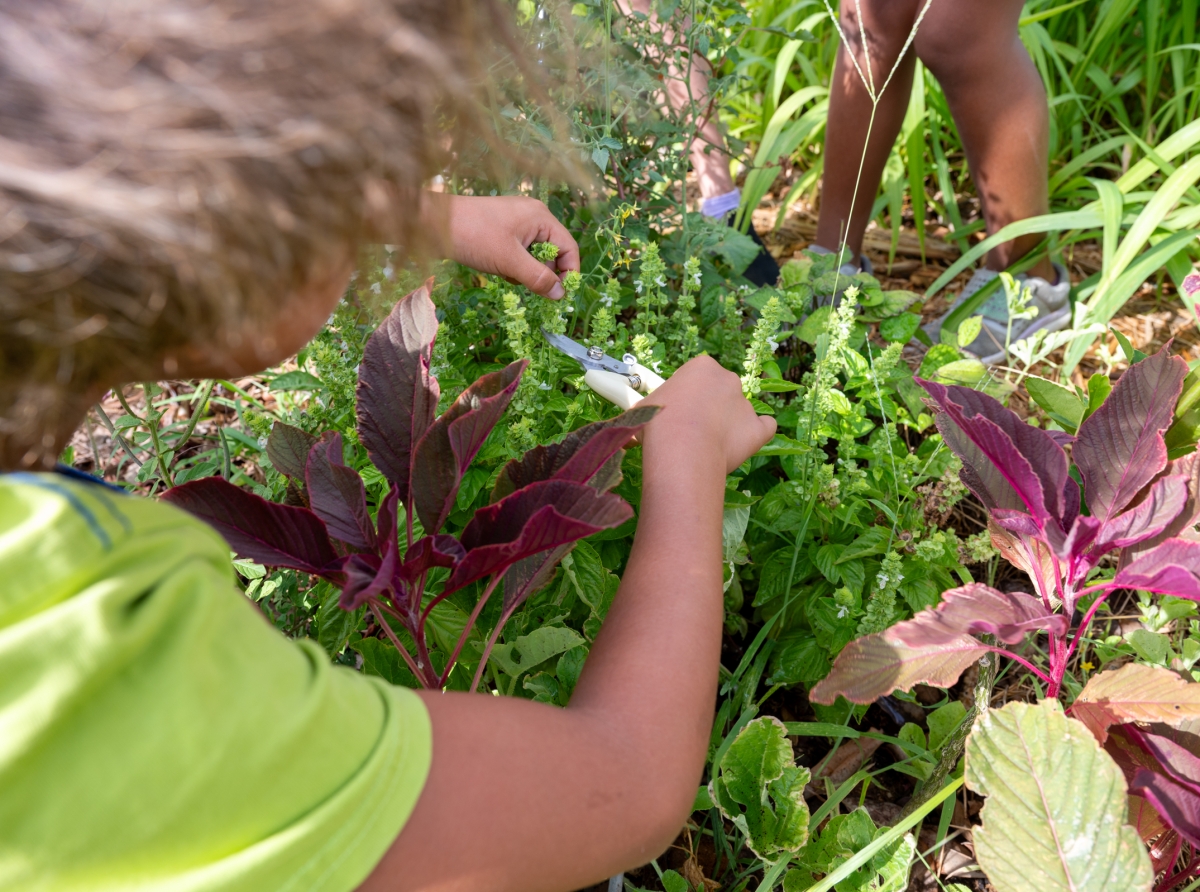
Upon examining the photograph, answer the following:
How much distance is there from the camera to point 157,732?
53 cm

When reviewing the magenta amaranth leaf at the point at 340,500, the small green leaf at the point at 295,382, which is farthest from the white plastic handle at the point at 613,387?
the small green leaf at the point at 295,382

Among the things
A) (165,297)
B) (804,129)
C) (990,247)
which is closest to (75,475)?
(165,297)

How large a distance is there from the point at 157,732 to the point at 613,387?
0.73 metres

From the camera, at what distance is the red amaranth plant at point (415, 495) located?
2.70 feet

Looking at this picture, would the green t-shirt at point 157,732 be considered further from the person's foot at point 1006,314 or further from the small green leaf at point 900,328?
the person's foot at point 1006,314

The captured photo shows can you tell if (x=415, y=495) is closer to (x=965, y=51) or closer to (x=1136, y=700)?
(x=1136, y=700)

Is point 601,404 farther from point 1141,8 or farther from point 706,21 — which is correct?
point 1141,8

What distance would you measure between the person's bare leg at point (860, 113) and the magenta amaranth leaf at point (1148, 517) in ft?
3.28

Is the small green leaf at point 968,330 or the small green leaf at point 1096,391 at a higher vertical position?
the small green leaf at point 968,330

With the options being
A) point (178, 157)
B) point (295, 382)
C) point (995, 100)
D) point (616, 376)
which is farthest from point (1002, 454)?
point (995, 100)

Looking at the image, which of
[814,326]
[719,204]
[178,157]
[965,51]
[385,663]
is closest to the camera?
[178,157]

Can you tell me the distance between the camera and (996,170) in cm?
189

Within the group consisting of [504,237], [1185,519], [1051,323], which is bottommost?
[1051,323]

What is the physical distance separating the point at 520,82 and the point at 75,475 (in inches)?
36.2
